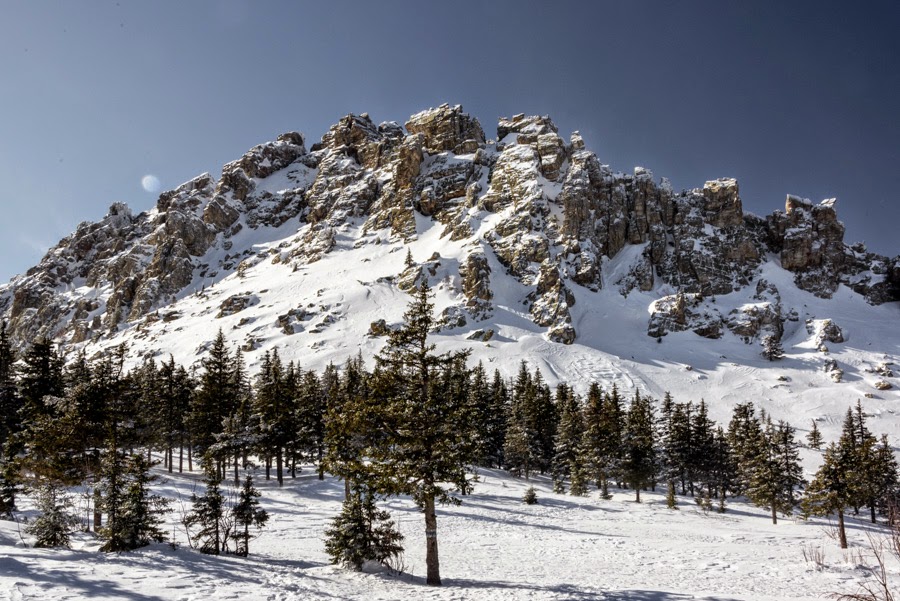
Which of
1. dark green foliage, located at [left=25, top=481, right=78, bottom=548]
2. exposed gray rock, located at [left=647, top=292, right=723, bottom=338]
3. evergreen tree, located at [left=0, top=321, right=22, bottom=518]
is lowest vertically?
dark green foliage, located at [left=25, top=481, right=78, bottom=548]

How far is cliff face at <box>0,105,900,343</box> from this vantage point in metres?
128

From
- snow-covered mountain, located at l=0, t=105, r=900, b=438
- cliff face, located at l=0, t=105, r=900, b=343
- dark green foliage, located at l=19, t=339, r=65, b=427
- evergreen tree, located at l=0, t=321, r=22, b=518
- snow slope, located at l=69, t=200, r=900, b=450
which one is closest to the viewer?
evergreen tree, located at l=0, t=321, r=22, b=518

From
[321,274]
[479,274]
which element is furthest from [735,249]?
[321,274]

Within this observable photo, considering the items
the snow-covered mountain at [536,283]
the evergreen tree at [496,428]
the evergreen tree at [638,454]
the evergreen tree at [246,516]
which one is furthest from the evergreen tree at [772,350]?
the evergreen tree at [246,516]

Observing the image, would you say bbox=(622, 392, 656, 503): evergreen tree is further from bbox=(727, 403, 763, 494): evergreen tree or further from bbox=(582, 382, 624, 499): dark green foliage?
bbox=(727, 403, 763, 494): evergreen tree

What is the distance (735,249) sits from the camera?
465 ft

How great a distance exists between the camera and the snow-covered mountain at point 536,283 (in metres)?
100

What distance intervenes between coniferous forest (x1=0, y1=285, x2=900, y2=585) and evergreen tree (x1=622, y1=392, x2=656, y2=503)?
0.12 m

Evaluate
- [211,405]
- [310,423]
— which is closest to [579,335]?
[310,423]

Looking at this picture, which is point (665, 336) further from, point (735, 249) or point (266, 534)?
point (266, 534)

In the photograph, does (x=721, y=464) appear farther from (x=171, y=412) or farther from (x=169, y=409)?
(x=169, y=409)

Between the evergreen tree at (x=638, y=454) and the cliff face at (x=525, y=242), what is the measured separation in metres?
61.7

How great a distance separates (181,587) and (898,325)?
159 m

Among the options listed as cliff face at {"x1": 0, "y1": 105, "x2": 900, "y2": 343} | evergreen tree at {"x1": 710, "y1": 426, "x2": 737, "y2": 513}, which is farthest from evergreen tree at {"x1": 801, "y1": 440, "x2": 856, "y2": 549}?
cliff face at {"x1": 0, "y1": 105, "x2": 900, "y2": 343}
